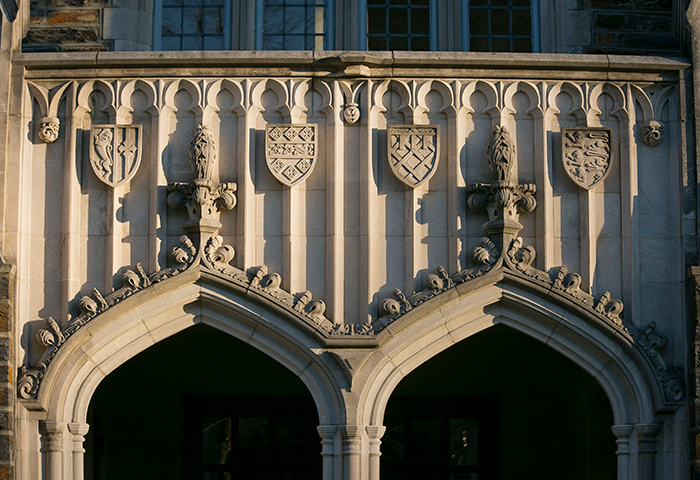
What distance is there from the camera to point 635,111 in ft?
25.6

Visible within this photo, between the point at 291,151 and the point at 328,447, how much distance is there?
6.95 ft

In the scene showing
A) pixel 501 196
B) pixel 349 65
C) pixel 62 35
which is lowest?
pixel 501 196

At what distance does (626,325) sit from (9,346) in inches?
169

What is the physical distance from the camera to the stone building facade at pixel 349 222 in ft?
24.5

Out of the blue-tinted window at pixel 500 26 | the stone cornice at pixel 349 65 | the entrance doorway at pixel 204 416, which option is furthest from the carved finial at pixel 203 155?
the blue-tinted window at pixel 500 26

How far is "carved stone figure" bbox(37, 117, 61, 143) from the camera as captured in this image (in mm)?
7672

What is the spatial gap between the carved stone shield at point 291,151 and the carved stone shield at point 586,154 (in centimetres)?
182

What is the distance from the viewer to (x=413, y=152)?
25.2 feet

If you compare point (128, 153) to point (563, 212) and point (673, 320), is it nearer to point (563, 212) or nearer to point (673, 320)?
point (563, 212)

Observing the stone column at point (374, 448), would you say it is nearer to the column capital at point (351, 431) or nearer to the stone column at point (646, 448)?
the column capital at point (351, 431)

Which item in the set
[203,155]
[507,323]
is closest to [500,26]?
[507,323]

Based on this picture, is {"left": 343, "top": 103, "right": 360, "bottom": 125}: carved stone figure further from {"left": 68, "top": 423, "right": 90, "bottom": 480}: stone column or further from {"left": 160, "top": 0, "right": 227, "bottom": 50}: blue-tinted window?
{"left": 68, "top": 423, "right": 90, "bottom": 480}: stone column

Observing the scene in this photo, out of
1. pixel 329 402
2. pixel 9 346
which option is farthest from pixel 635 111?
pixel 9 346

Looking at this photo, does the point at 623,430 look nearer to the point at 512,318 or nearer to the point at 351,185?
the point at 512,318
